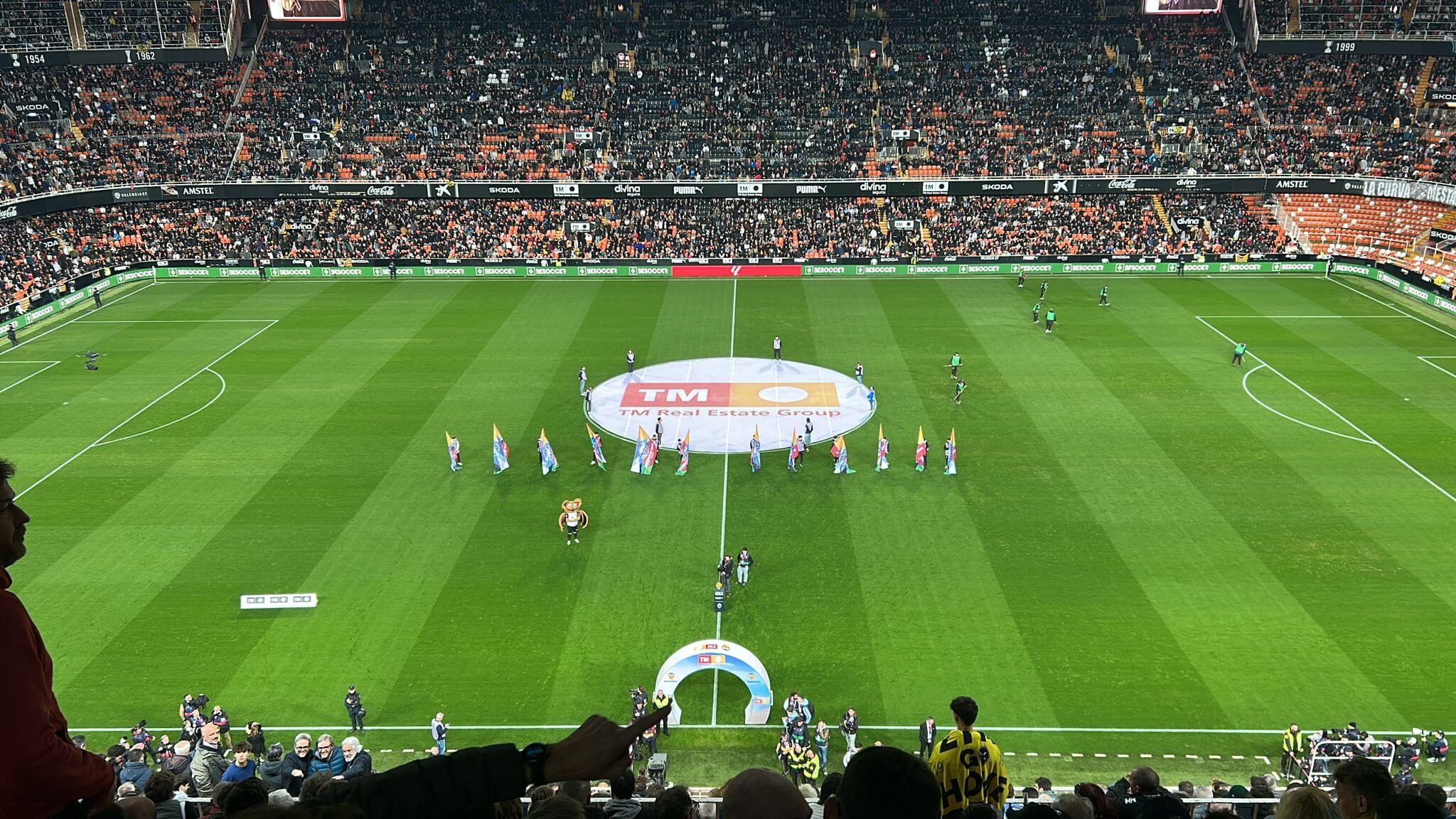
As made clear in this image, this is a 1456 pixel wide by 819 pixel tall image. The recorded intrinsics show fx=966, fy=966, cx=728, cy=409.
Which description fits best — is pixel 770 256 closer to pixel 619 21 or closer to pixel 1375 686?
pixel 619 21

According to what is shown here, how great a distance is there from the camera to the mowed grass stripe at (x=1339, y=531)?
2195cm

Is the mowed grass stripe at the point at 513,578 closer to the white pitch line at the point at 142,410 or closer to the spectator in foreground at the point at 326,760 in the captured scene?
the spectator in foreground at the point at 326,760

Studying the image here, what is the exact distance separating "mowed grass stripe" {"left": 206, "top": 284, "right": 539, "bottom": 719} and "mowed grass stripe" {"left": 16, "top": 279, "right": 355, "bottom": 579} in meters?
5.68

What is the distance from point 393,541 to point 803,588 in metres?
11.6

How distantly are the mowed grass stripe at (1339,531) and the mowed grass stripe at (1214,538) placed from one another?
0.13 m

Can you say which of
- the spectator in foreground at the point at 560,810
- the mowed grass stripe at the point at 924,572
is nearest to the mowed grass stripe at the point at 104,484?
the mowed grass stripe at the point at 924,572

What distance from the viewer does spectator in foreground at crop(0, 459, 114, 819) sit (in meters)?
4.20

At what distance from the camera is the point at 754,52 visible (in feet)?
228

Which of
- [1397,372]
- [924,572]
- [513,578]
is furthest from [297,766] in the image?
[1397,372]

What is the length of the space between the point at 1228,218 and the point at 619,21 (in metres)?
44.6

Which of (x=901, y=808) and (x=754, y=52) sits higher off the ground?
(x=754, y=52)

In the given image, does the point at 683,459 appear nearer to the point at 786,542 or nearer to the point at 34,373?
the point at 786,542

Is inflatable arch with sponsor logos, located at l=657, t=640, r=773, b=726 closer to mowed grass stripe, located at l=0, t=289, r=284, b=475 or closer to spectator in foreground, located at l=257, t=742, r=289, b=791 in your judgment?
spectator in foreground, located at l=257, t=742, r=289, b=791

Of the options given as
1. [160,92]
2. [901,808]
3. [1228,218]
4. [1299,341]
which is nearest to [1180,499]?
[1299,341]
